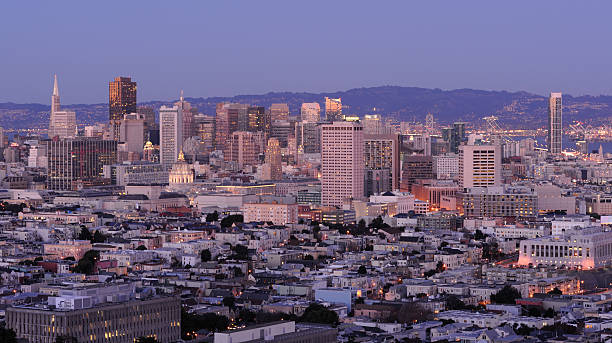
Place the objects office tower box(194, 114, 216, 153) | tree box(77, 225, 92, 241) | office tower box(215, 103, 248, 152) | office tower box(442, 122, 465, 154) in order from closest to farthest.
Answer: tree box(77, 225, 92, 241) < office tower box(442, 122, 465, 154) < office tower box(215, 103, 248, 152) < office tower box(194, 114, 216, 153)

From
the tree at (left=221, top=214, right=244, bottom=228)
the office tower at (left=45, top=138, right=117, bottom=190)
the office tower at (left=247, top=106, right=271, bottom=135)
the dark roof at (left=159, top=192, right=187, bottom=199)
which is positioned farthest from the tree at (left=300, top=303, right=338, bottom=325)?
the office tower at (left=247, top=106, right=271, bottom=135)

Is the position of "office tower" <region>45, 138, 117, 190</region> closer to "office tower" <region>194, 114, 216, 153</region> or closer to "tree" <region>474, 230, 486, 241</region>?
"office tower" <region>194, 114, 216, 153</region>

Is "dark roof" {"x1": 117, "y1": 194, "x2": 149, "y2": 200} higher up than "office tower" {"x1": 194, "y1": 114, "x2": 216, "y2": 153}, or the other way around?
"office tower" {"x1": 194, "y1": 114, "x2": 216, "y2": 153}

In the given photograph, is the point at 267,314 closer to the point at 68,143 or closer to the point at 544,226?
the point at 544,226

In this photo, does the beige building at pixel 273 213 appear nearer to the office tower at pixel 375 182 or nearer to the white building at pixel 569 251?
the office tower at pixel 375 182


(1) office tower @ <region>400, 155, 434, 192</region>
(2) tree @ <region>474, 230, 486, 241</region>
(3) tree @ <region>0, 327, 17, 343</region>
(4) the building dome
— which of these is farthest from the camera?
(4) the building dome

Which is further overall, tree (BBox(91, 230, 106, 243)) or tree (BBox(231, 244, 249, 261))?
tree (BBox(91, 230, 106, 243))

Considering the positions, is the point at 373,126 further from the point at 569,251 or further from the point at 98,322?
the point at 98,322

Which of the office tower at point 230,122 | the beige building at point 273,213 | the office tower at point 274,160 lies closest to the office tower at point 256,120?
the office tower at point 230,122

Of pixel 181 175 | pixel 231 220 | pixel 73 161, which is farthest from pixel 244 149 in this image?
pixel 231 220
